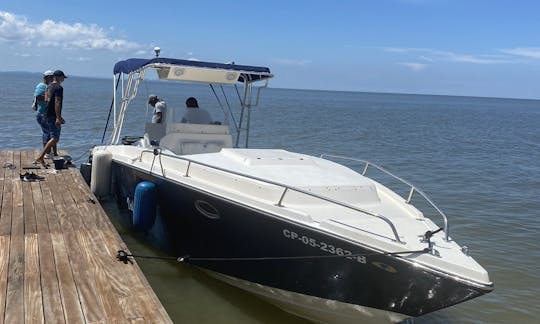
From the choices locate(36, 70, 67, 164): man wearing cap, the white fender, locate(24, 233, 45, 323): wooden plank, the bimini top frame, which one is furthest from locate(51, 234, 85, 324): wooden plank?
locate(36, 70, 67, 164): man wearing cap

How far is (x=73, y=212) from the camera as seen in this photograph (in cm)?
623

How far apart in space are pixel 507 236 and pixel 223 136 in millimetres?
5496

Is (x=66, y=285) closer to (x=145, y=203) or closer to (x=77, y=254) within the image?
(x=77, y=254)

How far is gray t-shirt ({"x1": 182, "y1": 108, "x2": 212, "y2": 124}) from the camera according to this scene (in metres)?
8.09

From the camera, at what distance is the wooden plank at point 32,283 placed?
12.0 ft

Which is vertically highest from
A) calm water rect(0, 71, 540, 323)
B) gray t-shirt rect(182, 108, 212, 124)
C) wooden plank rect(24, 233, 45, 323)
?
gray t-shirt rect(182, 108, 212, 124)

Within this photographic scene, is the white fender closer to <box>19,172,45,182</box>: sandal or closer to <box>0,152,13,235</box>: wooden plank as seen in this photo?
<box>19,172,45,182</box>: sandal

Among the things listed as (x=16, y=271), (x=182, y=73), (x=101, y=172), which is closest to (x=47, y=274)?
(x=16, y=271)

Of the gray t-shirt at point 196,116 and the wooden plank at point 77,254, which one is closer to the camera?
the wooden plank at point 77,254

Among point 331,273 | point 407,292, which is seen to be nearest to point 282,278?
point 331,273

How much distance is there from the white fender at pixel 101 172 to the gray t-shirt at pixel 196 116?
1344 millimetres

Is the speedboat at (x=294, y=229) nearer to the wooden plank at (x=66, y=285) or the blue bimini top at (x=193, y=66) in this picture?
the blue bimini top at (x=193, y=66)

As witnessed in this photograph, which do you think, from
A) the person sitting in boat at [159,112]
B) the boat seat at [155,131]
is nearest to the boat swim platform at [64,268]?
the boat seat at [155,131]

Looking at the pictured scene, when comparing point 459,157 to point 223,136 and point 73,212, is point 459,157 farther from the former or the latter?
point 73,212
